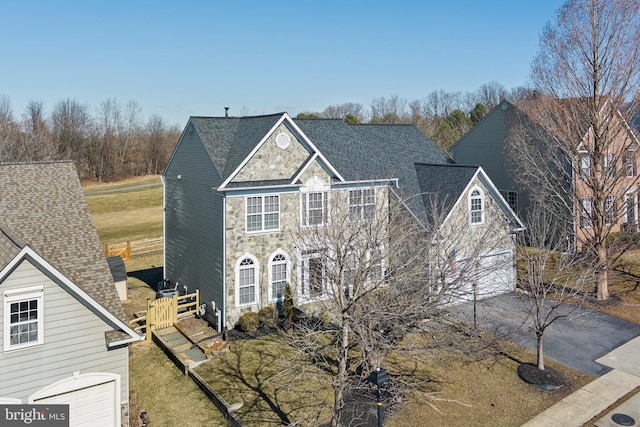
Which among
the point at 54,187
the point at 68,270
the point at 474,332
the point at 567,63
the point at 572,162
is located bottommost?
the point at 474,332

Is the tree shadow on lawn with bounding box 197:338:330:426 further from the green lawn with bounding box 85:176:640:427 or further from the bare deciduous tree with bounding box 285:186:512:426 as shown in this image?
the bare deciduous tree with bounding box 285:186:512:426

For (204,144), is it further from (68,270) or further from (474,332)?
(474,332)

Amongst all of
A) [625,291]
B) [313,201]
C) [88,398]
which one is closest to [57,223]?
[88,398]

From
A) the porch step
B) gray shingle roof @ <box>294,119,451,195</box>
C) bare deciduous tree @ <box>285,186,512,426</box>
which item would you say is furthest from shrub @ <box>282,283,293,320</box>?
gray shingle roof @ <box>294,119,451,195</box>

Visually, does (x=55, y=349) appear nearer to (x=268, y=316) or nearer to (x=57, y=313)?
(x=57, y=313)

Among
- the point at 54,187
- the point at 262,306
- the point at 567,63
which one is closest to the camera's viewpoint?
the point at 54,187

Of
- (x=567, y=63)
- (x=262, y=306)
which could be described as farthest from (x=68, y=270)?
(x=567, y=63)
